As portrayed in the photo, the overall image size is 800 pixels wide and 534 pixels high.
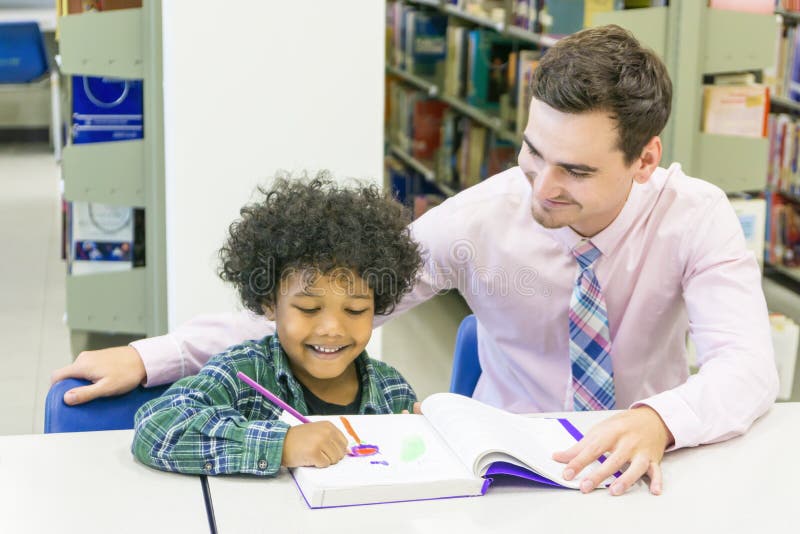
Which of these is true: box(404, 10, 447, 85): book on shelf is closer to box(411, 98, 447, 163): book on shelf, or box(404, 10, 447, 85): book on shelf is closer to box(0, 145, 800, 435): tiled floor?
box(411, 98, 447, 163): book on shelf

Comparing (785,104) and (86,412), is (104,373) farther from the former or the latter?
(785,104)

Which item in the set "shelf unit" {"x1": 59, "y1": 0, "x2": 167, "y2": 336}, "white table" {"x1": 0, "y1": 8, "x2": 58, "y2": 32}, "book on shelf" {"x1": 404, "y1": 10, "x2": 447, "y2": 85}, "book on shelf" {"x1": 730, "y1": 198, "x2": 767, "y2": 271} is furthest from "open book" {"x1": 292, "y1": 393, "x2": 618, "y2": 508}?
"white table" {"x1": 0, "y1": 8, "x2": 58, "y2": 32}

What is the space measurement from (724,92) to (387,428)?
2199 mm

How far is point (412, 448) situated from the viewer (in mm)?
1361

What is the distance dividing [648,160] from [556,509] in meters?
0.65

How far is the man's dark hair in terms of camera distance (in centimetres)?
159

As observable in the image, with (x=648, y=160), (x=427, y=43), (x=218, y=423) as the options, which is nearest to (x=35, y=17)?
(x=427, y=43)

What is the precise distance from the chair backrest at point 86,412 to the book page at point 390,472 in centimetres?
32

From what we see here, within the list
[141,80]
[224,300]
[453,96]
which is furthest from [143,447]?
[453,96]

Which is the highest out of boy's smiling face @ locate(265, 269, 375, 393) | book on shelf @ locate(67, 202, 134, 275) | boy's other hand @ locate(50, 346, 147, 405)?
boy's smiling face @ locate(265, 269, 375, 393)

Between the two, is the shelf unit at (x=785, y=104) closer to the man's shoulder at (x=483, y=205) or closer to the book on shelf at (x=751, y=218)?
the book on shelf at (x=751, y=218)

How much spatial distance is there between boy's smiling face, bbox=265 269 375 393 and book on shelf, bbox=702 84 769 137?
1.97 m

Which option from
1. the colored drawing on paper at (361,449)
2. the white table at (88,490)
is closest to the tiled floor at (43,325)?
the white table at (88,490)

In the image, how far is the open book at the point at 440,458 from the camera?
1.26 meters
